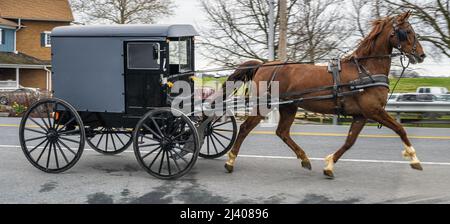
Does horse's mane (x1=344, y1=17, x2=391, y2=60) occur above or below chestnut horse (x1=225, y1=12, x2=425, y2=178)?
above

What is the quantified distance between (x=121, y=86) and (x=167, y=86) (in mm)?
694

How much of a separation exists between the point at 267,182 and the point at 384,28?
8.34ft

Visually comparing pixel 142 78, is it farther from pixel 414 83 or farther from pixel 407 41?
pixel 414 83

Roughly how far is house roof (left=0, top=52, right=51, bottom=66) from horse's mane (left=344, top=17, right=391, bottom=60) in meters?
33.8

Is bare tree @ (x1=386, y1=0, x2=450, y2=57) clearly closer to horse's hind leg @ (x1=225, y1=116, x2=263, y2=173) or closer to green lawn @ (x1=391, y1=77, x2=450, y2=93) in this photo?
green lawn @ (x1=391, y1=77, x2=450, y2=93)

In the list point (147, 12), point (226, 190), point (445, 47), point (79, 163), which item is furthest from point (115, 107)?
point (147, 12)

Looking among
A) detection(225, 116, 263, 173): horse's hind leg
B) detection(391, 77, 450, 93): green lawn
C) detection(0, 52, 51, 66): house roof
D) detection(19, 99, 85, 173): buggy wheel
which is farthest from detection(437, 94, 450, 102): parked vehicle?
detection(0, 52, 51, 66): house roof

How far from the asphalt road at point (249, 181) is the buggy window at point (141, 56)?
1547mm

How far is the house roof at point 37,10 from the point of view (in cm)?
4041

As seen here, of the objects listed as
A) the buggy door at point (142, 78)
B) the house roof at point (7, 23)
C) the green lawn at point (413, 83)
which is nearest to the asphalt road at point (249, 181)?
the buggy door at point (142, 78)

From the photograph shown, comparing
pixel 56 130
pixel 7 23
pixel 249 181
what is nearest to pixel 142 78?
pixel 56 130

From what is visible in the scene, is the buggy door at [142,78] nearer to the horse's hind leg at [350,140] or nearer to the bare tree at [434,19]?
the horse's hind leg at [350,140]

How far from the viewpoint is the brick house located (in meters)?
39.0

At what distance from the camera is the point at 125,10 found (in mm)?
39500
